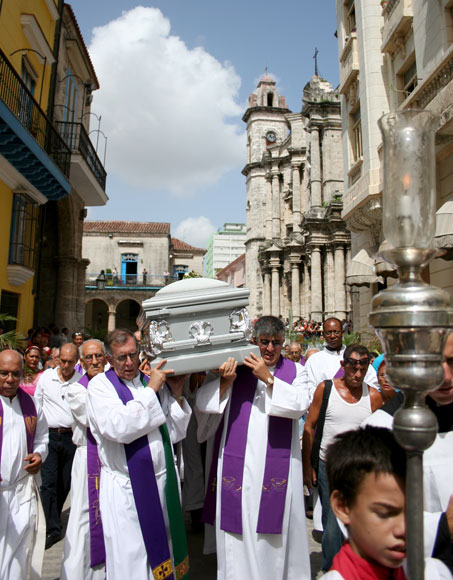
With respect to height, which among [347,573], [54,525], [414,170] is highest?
[414,170]

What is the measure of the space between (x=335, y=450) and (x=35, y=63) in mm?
13601

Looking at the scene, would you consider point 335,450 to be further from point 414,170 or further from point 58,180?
point 58,180

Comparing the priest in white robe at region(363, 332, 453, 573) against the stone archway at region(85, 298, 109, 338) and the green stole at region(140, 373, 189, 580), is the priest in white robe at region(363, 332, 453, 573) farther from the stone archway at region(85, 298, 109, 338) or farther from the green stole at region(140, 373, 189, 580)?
the stone archway at region(85, 298, 109, 338)

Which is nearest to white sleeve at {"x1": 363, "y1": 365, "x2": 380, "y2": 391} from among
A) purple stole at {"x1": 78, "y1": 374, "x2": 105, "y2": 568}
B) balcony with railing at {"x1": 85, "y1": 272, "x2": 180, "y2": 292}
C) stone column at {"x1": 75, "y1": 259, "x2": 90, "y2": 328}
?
purple stole at {"x1": 78, "y1": 374, "x2": 105, "y2": 568}

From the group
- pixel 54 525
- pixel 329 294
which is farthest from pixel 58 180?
pixel 329 294

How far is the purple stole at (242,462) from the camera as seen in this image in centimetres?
332

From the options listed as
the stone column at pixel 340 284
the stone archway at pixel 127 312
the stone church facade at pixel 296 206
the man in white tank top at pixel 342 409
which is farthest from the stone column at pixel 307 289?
the man in white tank top at pixel 342 409

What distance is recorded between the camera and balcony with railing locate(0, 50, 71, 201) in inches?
360

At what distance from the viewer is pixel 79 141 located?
47.8 ft

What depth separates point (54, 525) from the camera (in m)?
4.92

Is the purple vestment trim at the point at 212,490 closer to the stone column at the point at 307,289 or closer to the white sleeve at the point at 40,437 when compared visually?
the white sleeve at the point at 40,437

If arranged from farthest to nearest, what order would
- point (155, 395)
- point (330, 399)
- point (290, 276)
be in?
point (290, 276)
point (330, 399)
point (155, 395)

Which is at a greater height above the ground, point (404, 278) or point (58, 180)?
point (58, 180)

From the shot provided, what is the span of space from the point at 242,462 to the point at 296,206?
1210 inches
